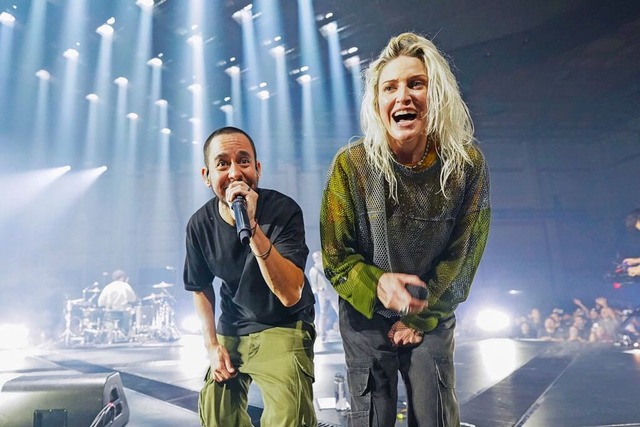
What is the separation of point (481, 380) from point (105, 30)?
8497 mm

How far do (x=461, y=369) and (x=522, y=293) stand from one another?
5.23 metres

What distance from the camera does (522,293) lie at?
948 cm

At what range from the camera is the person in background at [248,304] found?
1.59 metres

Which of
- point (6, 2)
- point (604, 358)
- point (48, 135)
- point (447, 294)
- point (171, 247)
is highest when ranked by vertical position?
point (6, 2)

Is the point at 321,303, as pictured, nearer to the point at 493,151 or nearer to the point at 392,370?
the point at 493,151

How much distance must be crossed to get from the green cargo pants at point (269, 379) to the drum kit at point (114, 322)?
7691 millimetres

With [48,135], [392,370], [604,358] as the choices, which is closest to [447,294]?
[392,370]

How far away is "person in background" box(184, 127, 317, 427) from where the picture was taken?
5.21 feet

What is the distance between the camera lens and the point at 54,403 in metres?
2.33

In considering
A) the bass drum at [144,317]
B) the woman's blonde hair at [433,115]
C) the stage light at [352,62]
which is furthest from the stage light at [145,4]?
the woman's blonde hair at [433,115]

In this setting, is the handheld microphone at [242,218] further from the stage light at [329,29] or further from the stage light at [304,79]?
the stage light at [304,79]

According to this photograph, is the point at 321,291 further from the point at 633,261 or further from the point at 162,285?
the point at 633,261

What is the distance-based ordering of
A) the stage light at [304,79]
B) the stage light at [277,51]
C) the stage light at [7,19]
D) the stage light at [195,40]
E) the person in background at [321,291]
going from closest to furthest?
the stage light at [7,19] → the person in background at [321,291] → the stage light at [195,40] → the stage light at [277,51] → the stage light at [304,79]

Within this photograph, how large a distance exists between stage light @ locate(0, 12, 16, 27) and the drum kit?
5144mm
